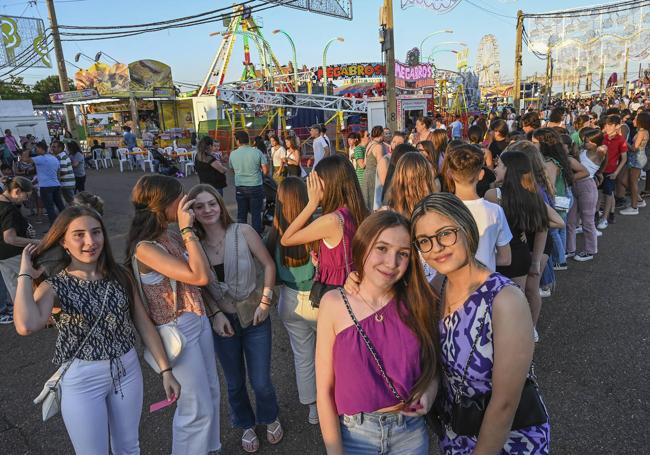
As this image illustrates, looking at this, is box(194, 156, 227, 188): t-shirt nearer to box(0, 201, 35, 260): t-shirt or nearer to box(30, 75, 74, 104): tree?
box(0, 201, 35, 260): t-shirt

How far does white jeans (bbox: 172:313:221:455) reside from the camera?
2.17 m

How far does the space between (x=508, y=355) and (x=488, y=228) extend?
1435 millimetres

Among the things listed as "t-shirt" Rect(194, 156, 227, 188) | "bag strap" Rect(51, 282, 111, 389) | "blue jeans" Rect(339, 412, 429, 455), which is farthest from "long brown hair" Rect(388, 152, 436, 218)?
"t-shirt" Rect(194, 156, 227, 188)

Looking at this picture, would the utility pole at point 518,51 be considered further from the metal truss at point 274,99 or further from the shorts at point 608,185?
the shorts at point 608,185

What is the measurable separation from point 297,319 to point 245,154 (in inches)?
184

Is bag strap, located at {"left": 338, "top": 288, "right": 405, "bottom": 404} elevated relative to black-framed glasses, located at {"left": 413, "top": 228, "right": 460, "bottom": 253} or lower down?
lower down

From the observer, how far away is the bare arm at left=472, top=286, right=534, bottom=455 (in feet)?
4.14

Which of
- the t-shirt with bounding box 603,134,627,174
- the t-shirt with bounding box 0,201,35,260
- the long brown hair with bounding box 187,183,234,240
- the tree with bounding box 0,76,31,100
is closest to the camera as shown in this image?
the long brown hair with bounding box 187,183,234,240

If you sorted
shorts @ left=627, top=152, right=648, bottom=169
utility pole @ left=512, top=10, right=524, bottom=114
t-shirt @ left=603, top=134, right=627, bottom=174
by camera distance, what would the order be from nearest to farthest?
t-shirt @ left=603, top=134, right=627, bottom=174, shorts @ left=627, top=152, right=648, bottom=169, utility pole @ left=512, top=10, right=524, bottom=114

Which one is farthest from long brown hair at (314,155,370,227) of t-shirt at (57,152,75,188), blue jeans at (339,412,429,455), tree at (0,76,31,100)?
tree at (0,76,31,100)

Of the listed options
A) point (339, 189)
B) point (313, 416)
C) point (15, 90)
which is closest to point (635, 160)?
point (339, 189)

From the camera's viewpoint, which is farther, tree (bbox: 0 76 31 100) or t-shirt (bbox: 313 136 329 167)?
tree (bbox: 0 76 31 100)

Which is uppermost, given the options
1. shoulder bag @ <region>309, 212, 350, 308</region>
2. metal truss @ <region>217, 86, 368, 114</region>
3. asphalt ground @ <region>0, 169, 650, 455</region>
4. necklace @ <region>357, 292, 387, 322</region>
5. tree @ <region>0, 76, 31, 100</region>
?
tree @ <region>0, 76, 31, 100</region>

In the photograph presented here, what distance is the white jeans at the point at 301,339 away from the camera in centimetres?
267
